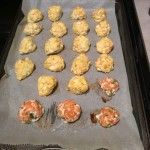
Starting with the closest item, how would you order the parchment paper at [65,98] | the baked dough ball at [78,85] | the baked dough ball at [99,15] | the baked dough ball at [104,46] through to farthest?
the parchment paper at [65,98] → the baked dough ball at [78,85] → the baked dough ball at [104,46] → the baked dough ball at [99,15]

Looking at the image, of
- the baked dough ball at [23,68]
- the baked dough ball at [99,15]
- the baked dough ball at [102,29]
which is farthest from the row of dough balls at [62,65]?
the baked dough ball at [99,15]

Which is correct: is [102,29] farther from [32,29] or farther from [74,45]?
[32,29]

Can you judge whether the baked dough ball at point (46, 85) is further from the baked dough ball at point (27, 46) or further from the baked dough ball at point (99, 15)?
the baked dough ball at point (99, 15)

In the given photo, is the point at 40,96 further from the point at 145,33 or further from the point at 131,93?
the point at 145,33

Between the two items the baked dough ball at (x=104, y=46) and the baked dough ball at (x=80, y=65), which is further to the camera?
the baked dough ball at (x=104, y=46)

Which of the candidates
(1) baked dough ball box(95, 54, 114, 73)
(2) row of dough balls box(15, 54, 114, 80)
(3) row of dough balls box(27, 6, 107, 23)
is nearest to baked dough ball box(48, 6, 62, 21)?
(3) row of dough balls box(27, 6, 107, 23)

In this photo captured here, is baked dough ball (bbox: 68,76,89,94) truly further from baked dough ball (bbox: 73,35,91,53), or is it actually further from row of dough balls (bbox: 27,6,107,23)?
row of dough balls (bbox: 27,6,107,23)
